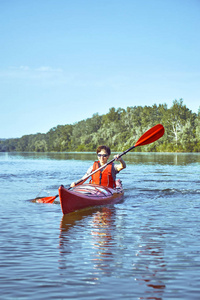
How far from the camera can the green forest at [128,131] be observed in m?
64.9

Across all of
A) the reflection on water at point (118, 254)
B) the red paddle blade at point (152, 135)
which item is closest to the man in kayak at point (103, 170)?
the red paddle blade at point (152, 135)

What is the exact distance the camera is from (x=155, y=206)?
843cm

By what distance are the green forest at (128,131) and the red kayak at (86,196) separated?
53.6 meters

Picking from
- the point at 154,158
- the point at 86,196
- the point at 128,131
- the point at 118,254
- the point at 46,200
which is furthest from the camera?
the point at 128,131

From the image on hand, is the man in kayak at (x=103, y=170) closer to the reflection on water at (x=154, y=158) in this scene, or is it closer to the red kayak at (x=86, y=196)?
the red kayak at (x=86, y=196)

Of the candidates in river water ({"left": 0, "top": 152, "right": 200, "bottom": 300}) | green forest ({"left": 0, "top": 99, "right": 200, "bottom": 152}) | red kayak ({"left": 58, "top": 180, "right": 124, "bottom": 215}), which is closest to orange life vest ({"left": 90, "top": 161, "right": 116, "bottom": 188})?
red kayak ({"left": 58, "top": 180, "right": 124, "bottom": 215})

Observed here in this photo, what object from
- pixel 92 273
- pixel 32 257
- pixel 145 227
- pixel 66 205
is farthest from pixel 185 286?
pixel 66 205

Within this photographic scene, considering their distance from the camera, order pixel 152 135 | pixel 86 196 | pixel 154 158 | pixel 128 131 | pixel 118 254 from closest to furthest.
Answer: pixel 118 254, pixel 86 196, pixel 152 135, pixel 154 158, pixel 128 131

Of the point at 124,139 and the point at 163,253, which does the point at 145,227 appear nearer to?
the point at 163,253

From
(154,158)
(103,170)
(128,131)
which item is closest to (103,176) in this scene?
(103,170)

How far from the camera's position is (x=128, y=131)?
Result: 84062 millimetres

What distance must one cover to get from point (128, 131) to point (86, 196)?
7666 cm

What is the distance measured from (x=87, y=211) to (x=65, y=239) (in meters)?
2.57

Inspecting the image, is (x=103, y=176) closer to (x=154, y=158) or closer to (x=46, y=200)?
(x=46, y=200)
